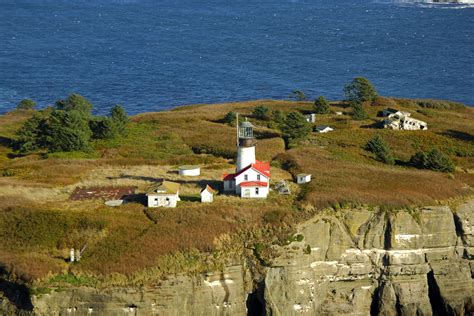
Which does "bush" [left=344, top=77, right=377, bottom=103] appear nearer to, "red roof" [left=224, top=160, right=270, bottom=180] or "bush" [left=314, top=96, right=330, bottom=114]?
"bush" [left=314, top=96, right=330, bottom=114]

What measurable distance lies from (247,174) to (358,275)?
12.5m

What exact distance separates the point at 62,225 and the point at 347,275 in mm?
22217

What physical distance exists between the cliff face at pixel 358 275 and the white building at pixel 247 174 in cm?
628

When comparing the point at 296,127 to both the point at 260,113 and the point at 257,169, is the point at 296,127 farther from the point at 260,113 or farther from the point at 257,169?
the point at 257,169

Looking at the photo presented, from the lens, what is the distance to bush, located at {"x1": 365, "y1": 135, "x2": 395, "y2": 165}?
70.9 m

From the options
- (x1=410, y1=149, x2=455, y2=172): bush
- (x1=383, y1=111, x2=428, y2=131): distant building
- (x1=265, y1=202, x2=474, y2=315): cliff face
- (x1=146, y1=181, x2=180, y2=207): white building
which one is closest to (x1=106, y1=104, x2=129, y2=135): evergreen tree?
(x1=146, y1=181, x2=180, y2=207): white building

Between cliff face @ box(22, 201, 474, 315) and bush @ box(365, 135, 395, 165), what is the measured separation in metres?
17.1

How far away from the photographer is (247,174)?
181 ft

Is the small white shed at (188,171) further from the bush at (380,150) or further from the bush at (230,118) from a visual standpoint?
the bush at (230,118)

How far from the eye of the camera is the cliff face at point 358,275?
46.3 m

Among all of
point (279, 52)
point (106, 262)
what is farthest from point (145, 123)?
point (279, 52)

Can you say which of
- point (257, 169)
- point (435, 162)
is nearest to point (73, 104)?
point (257, 169)

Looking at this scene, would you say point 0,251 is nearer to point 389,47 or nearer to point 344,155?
point 344,155

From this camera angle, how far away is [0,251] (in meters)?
46.4
